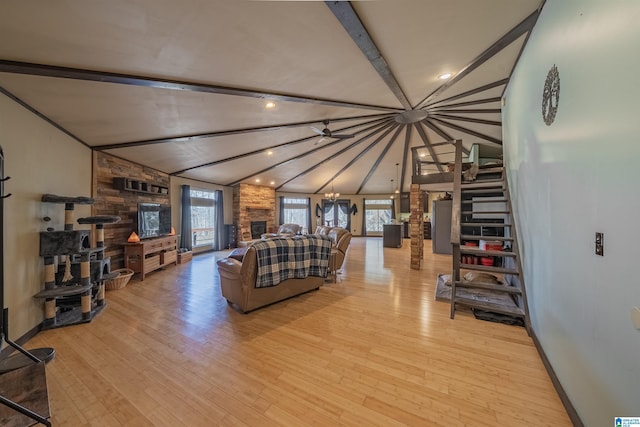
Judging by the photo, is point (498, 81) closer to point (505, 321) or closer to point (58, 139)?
point (505, 321)

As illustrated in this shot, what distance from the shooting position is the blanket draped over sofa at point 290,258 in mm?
3045

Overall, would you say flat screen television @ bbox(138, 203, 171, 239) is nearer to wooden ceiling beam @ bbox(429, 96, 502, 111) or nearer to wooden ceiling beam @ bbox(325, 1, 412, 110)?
wooden ceiling beam @ bbox(325, 1, 412, 110)

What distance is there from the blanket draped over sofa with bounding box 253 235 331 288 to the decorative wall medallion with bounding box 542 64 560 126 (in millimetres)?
2905

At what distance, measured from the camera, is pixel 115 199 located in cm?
462

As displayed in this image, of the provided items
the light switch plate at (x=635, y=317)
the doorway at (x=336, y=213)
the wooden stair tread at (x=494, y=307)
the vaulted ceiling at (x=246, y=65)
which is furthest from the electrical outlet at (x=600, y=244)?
the doorway at (x=336, y=213)

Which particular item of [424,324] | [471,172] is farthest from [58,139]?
[471,172]

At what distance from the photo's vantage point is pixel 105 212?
439cm

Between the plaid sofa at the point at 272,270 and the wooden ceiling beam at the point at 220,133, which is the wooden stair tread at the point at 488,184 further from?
the plaid sofa at the point at 272,270

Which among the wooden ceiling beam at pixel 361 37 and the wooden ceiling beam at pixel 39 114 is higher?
the wooden ceiling beam at pixel 361 37

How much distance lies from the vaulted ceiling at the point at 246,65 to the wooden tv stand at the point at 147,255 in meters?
1.91

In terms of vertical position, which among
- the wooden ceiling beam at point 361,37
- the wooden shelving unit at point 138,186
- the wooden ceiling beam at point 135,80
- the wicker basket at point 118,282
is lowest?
the wicker basket at point 118,282

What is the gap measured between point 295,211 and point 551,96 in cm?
1040

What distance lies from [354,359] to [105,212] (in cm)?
522

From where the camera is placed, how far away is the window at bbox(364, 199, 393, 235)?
42.1ft
